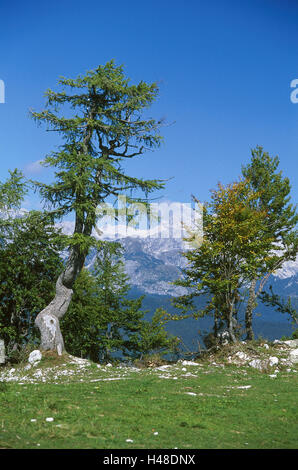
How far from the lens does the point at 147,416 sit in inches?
357

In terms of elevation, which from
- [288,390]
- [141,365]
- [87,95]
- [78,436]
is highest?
[87,95]

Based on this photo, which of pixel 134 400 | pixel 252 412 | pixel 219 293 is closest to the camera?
pixel 252 412

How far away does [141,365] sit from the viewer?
21766 millimetres

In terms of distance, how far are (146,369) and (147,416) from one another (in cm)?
1022

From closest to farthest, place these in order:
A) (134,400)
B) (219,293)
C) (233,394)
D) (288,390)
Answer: (134,400)
(233,394)
(288,390)
(219,293)

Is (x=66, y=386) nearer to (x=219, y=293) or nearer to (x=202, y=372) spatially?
(x=202, y=372)

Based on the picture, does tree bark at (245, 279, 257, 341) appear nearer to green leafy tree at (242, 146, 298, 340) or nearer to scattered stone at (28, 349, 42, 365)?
green leafy tree at (242, 146, 298, 340)

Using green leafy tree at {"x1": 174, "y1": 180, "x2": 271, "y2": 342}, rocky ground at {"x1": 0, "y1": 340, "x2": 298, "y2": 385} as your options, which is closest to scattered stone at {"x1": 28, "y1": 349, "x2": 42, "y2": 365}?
rocky ground at {"x1": 0, "y1": 340, "x2": 298, "y2": 385}

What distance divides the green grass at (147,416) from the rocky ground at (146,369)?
8.30 feet

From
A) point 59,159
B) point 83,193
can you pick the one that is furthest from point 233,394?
point 59,159

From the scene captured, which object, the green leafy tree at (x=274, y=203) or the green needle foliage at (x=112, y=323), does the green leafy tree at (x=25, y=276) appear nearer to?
the green needle foliage at (x=112, y=323)

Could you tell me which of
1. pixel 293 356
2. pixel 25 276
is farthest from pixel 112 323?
pixel 293 356

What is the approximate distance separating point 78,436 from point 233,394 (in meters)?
6.36

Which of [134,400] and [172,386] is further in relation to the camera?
[172,386]
